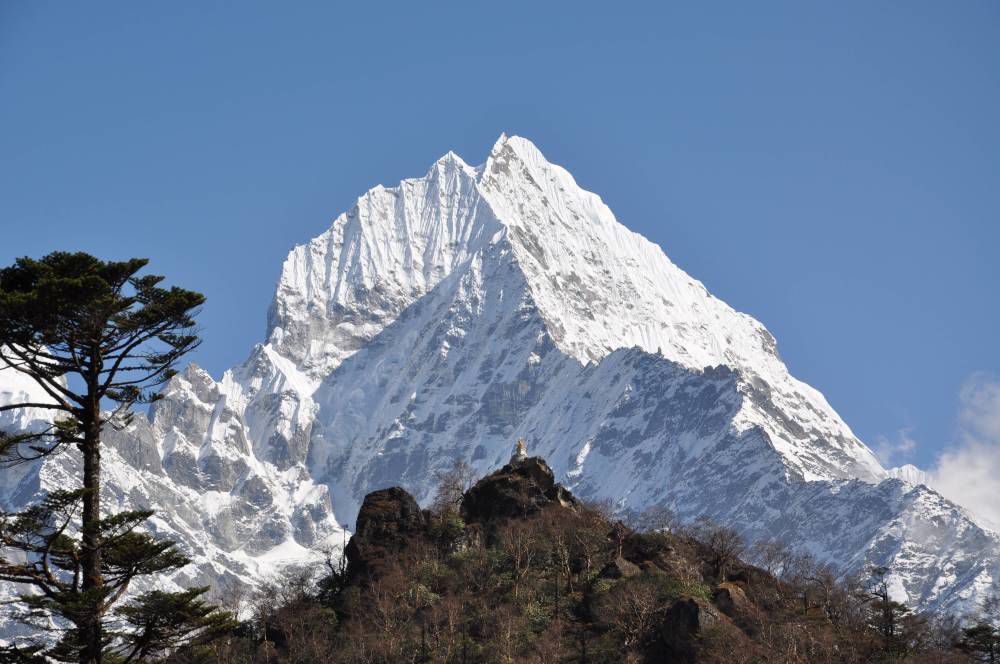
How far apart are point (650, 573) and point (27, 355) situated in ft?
235

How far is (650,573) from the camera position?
107 m

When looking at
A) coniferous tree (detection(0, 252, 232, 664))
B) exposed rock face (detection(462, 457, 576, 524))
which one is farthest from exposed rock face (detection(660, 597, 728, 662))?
coniferous tree (detection(0, 252, 232, 664))

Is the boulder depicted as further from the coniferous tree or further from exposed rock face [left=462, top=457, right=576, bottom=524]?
the coniferous tree

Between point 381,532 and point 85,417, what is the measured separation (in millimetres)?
75897

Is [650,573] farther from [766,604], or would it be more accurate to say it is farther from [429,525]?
[429,525]

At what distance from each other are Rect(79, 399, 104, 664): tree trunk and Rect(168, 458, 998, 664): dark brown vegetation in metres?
55.5

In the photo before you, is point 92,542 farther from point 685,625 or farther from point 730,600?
point 730,600

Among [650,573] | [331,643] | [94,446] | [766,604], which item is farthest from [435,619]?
[94,446]

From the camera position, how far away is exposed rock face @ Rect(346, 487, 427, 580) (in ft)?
372

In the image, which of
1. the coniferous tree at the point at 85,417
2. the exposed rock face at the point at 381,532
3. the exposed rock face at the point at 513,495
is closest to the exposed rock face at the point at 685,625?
the exposed rock face at the point at 381,532

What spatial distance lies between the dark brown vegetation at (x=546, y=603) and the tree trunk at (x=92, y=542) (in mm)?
55511

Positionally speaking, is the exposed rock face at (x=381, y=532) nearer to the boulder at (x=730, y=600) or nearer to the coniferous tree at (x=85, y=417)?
the boulder at (x=730, y=600)

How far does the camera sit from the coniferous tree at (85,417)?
39719 mm

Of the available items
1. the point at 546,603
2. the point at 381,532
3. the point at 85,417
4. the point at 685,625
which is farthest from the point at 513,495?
the point at 85,417
